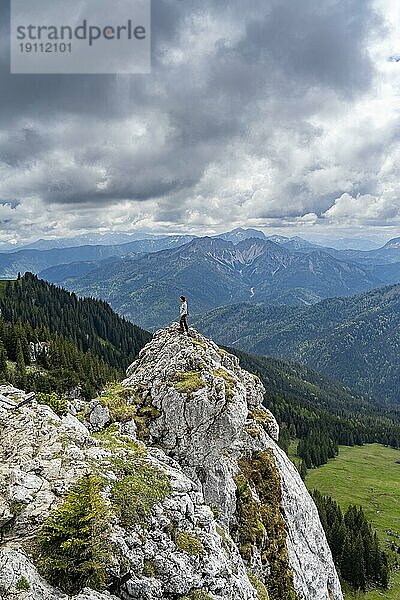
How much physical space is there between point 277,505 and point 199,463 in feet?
30.7

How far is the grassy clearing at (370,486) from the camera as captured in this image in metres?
110

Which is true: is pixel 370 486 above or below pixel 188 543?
below

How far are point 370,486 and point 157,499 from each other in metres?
154

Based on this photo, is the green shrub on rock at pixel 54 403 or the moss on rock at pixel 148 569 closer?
the moss on rock at pixel 148 569

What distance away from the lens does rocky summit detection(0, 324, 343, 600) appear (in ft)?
53.2

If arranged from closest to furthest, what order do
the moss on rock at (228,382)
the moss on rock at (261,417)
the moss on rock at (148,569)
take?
1. the moss on rock at (148,569)
2. the moss on rock at (228,382)
3. the moss on rock at (261,417)

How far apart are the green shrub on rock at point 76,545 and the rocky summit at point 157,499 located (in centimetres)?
5

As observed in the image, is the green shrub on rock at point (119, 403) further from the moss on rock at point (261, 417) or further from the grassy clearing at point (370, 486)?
the grassy clearing at point (370, 486)

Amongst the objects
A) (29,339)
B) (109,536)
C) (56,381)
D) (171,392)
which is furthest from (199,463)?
(29,339)

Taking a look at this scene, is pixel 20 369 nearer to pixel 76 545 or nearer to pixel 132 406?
pixel 132 406

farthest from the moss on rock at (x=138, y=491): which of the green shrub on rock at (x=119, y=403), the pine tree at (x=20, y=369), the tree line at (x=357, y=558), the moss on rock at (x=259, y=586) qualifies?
the pine tree at (x=20, y=369)

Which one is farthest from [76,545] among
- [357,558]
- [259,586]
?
[357,558]

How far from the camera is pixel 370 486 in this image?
149125 mm

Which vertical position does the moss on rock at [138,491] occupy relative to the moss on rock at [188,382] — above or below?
below
